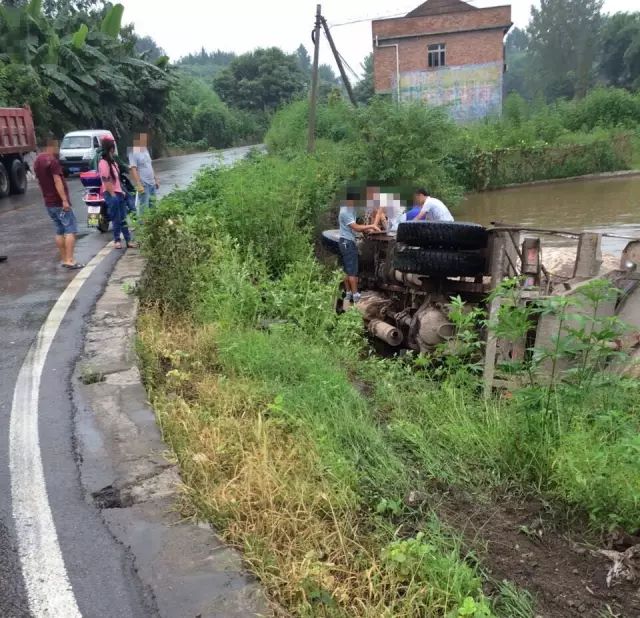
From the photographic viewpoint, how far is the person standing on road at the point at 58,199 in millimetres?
8039

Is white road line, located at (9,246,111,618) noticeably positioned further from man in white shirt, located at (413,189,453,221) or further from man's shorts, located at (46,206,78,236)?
man in white shirt, located at (413,189,453,221)

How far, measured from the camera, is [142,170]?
10625 mm

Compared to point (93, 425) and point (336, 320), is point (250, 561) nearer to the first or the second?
point (93, 425)

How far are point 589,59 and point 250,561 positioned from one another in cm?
7895

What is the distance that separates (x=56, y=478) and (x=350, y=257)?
5359 millimetres

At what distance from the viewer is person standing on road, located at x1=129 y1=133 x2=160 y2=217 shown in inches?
408

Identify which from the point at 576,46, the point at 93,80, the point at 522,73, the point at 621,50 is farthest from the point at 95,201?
the point at 522,73

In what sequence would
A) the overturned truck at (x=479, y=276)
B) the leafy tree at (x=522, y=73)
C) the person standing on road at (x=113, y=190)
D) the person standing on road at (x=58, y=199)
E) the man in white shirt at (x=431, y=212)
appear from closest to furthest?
1. the overturned truck at (x=479, y=276)
2. the man in white shirt at (x=431, y=212)
3. the person standing on road at (x=58, y=199)
4. the person standing on road at (x=113, y=190)
5. the leafy tree at (x=522, y=73)

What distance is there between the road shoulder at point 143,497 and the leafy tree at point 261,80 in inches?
2560

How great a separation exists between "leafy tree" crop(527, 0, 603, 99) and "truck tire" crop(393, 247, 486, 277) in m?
71.8

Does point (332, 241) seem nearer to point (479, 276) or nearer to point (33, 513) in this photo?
point (479, 276)

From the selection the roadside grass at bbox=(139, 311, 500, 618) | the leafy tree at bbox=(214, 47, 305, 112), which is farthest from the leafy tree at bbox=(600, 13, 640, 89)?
the roadside grass at bbox=(139, 311, 500, 618)

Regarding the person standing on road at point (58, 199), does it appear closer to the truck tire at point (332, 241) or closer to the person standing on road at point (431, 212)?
the truck tire at point (332, 241)

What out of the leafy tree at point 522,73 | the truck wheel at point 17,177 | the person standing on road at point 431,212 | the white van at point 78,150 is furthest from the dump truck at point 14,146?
the leafy tree at point 522,73
